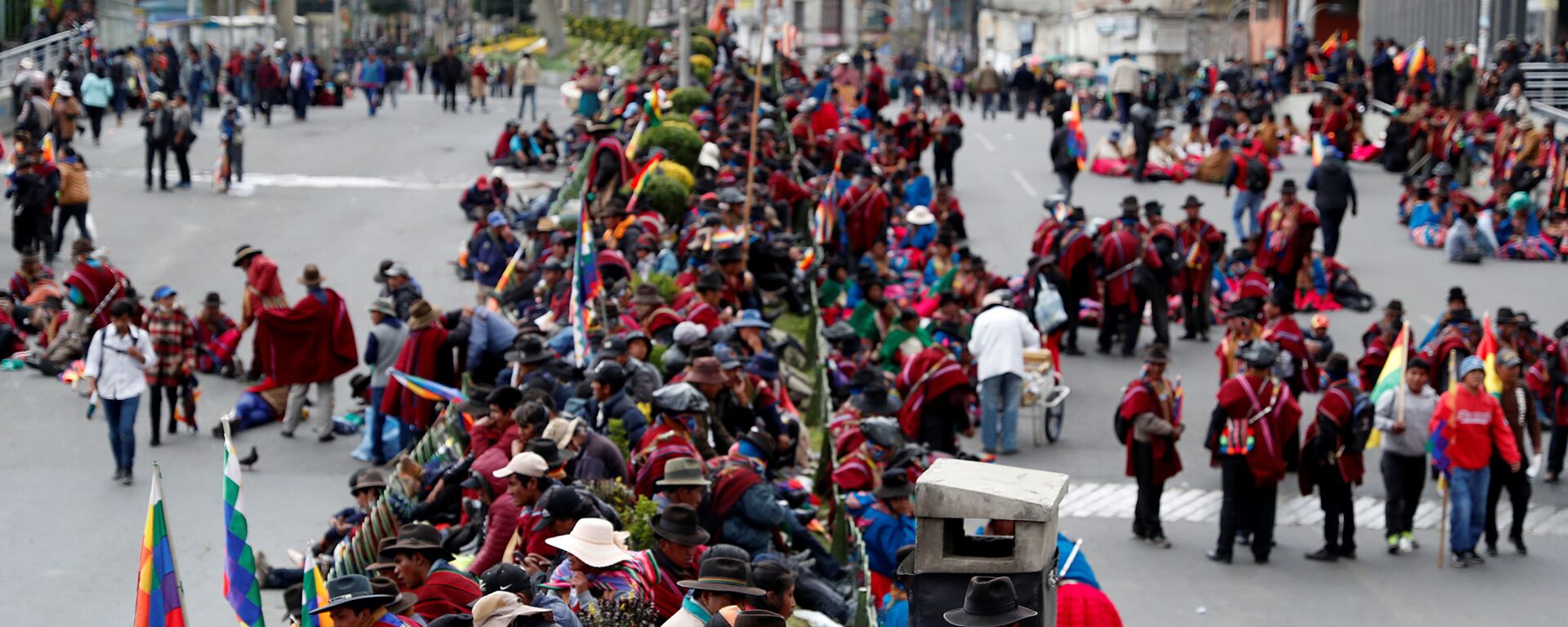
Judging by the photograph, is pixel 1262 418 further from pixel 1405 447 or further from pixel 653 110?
pixel 653 110

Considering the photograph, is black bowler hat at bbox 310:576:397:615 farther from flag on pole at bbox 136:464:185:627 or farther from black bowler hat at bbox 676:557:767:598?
black bowler hat at bbox 676:557:767:598

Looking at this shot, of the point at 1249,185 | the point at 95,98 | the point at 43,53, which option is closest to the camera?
the point at 1249,185

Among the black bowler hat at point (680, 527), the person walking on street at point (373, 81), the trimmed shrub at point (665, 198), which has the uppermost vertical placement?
the person walking on street at point (373, 81)

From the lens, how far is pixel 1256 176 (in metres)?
23.0

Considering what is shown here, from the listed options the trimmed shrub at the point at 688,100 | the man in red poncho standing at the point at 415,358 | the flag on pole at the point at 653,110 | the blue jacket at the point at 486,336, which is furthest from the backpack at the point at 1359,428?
the trimmed shrub at the point at 688,100

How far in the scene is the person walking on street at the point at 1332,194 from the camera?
874 inches

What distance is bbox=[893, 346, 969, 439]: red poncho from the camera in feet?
44.4

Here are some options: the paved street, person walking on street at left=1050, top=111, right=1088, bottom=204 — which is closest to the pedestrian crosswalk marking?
the paved street

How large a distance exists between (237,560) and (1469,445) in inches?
330

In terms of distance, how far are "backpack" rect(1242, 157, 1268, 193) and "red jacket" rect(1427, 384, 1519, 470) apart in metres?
11.0

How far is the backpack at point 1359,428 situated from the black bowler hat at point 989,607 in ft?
24.4

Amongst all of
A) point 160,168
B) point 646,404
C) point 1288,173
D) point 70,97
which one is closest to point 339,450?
point 646,404

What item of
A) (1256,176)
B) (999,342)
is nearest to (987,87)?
(1256,176)

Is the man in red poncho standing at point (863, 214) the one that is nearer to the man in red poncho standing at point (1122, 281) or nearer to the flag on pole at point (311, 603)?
the man in red poncho standing at point (1122, 281)
